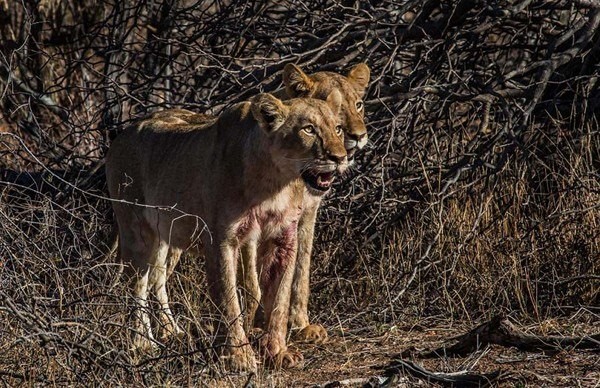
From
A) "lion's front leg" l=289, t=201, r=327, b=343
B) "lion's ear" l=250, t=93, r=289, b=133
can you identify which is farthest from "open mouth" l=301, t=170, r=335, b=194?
"lion's front leg" l=289, t=201, r=327, b=343

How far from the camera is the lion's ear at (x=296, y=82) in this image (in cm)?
648

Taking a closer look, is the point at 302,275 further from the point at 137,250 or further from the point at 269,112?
the point at 269,112

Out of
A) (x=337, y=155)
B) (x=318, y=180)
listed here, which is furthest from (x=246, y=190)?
(x=337, y=155)

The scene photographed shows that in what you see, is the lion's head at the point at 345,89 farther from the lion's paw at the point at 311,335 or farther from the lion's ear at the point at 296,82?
the lion's paw at the point at 311,335

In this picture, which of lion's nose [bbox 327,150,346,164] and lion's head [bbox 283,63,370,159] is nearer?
lion's nose [bbox 327,150,346,164]

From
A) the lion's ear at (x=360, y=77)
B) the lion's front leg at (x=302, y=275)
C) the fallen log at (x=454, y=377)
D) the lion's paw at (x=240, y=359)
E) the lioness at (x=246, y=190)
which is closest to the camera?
the fallen log at (x=454, y=377)

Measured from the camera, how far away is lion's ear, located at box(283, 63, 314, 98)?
648cm

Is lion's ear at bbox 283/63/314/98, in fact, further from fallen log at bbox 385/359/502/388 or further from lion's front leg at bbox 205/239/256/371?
fallen log at bbox 385/359/502/388

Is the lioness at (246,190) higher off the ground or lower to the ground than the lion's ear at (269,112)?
lower

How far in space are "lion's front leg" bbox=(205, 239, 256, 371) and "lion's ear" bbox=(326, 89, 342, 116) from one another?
927 millimetres

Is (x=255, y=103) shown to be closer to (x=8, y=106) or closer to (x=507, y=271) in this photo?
(x=507, y=271)

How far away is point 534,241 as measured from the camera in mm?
6973

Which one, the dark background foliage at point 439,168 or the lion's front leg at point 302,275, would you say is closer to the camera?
the lion's front leg at point 302,275

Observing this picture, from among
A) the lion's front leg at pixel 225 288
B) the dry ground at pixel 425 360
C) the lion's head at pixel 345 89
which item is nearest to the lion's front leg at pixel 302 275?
the dry ground at pixel 425 360
